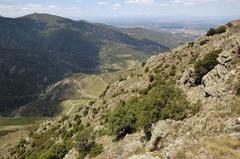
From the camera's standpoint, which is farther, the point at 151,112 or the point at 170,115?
the point at 151,112

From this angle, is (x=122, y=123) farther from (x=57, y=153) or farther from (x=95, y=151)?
(x=57, y=153)

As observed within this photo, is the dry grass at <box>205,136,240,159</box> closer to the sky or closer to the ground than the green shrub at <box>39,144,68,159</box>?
closer to the sky

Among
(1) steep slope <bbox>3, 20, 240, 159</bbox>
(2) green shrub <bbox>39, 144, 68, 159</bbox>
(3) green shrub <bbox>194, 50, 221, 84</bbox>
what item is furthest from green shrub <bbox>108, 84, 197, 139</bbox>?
(2) green shrub <bbox>39, 144, 68, 159</bbox>

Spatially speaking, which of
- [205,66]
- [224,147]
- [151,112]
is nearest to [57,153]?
[151,112]

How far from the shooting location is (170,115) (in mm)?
48906

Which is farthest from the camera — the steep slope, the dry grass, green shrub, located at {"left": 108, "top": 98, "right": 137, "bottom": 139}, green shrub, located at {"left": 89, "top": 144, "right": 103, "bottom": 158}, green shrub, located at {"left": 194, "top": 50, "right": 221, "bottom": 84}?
green shrub, located at {"left": 194, "top": 50, "right": 221, "bottom": 84}

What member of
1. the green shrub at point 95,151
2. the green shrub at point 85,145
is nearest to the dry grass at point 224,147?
the green shrub at point 95,151

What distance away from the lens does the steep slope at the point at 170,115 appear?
31375 millimetres

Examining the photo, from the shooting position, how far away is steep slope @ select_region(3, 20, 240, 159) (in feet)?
103

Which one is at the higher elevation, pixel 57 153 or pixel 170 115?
pixel 170 115

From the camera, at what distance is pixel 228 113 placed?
37.5 m

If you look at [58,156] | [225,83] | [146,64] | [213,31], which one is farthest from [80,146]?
[213,31]

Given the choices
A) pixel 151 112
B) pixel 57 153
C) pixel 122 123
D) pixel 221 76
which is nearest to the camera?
pixel 151 112

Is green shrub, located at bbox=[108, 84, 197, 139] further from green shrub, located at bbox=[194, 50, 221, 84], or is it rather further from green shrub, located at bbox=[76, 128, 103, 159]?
green shrub, located at bbox=[194, 50, 221, 84]
